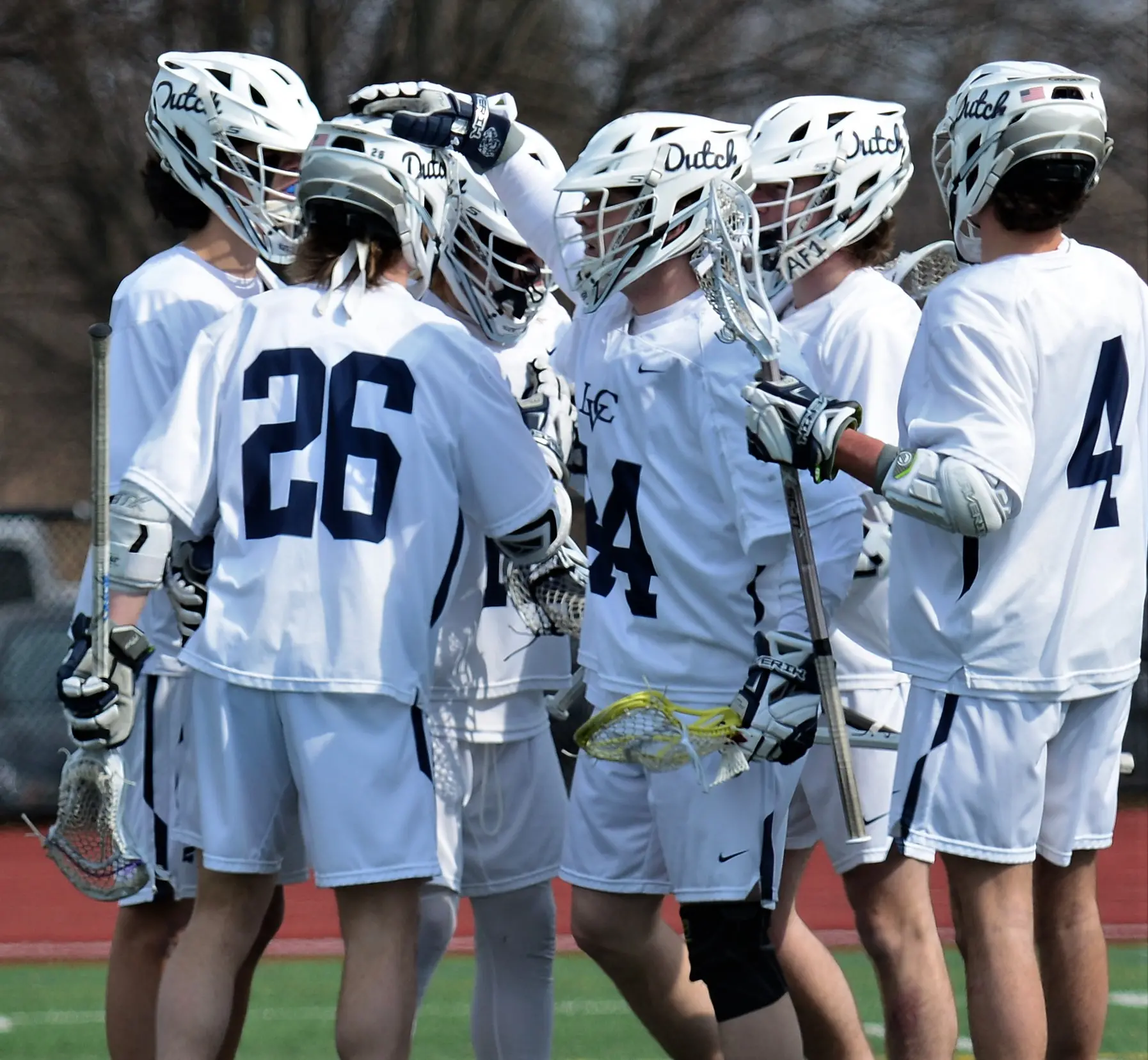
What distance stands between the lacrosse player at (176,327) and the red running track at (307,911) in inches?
122

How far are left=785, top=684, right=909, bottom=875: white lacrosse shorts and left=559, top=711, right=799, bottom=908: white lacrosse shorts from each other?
8.0 inches

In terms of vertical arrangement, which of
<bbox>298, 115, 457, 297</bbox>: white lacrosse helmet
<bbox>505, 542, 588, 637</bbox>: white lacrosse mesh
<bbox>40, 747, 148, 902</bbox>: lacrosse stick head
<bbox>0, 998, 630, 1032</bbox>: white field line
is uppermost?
<bbox>298, 115, 457, 297</bbox>: white lacrosse helmet

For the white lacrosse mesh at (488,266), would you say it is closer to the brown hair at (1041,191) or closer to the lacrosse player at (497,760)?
the lacrosse player at (497,760)

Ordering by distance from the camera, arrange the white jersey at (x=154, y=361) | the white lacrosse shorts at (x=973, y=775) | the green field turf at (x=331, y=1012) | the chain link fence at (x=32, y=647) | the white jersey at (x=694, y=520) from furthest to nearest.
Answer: the chain link fence at (x=32, y=647) < the green field turf at (x=331, y=1012) < the white jersey at (x=154, y=361) < the white jersey at (x=694, y=520) < the white lacrosse shorts at (x=973, y=775)

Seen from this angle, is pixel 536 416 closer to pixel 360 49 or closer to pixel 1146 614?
pixel 1146 614

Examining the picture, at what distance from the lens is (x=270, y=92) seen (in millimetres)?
4984

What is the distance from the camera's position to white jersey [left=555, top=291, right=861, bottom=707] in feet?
14.1

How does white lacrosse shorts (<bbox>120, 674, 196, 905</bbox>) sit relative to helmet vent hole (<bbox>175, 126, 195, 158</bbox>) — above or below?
below

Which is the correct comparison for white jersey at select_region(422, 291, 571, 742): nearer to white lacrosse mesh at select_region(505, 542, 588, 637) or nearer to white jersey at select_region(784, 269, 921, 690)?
white lacrosse mesh at select_region(505, 542, 588, 637)

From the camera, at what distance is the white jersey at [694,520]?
14.1 ft

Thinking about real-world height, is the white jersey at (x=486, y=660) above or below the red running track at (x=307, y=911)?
above

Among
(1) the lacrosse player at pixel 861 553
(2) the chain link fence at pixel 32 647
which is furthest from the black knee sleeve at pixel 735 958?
(2) the chain link fence at pixel 32 647

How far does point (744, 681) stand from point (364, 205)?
1257 millimetres

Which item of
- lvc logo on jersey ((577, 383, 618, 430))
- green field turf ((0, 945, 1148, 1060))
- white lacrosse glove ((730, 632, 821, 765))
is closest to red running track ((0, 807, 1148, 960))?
green field turf ((0, 945, 1148, 1060))
